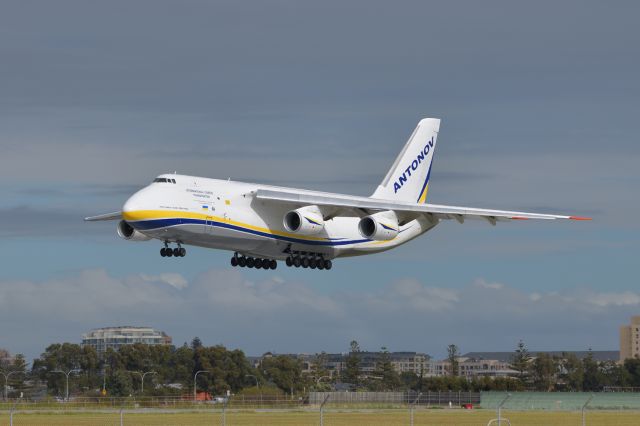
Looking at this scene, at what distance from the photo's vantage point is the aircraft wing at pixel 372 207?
156 feet

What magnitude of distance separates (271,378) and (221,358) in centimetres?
787

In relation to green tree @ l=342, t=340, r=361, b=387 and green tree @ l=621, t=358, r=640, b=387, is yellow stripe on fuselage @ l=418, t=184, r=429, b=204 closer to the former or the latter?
green tree @ l=621, t=358, r=640, b=387

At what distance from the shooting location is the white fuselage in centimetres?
4406

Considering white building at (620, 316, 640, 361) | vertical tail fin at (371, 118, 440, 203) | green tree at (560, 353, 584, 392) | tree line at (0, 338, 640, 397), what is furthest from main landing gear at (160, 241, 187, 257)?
white building at (620, 316, 640, 361)

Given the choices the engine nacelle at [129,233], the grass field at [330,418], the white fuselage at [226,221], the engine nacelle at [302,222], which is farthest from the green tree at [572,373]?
the engine nacelle at [129,233]

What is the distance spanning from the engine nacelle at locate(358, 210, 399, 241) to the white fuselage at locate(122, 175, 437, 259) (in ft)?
6.05

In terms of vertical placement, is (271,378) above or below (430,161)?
below

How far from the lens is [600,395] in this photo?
66625mm

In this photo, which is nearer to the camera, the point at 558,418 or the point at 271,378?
the point at 558,418

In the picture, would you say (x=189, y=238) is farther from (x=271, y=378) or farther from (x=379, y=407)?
(x=271, y=378)

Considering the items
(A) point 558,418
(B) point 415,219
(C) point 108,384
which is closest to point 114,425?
(B) point 415,219

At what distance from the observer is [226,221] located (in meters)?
45.8

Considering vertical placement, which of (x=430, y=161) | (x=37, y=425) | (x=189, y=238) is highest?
(x=430, y=161)

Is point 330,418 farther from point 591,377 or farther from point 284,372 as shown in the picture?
point 284,372
